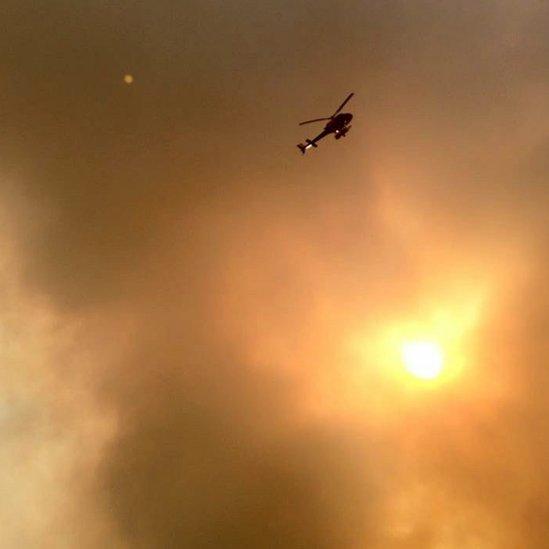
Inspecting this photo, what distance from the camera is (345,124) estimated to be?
5972 cm

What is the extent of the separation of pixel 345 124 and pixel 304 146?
5.10 meters

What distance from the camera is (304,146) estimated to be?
198 ft
